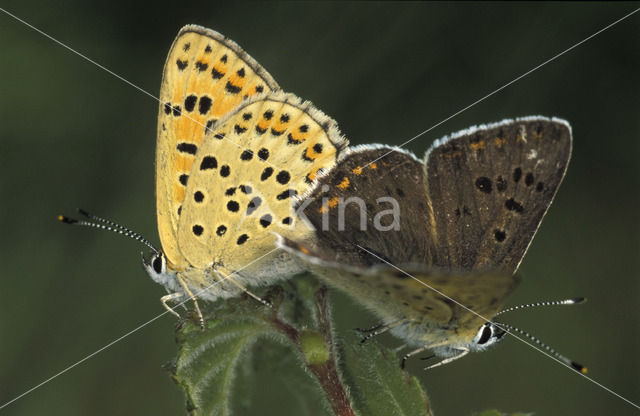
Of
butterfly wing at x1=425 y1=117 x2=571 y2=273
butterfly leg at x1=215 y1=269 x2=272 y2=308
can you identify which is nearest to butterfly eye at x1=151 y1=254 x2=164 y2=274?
butterfly leg at x1=215 y1=269 x2=272 y2=308

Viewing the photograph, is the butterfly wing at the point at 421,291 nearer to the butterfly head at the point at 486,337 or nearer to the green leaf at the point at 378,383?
the butterfly head at the point at 486,337

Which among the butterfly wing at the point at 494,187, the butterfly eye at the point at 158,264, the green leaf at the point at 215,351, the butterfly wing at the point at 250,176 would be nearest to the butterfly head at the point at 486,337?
the butterfly wing at the point at 494,187

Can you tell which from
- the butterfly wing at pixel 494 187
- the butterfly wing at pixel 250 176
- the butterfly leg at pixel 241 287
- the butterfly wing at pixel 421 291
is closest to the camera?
the butterfly wing at pixel 421 291

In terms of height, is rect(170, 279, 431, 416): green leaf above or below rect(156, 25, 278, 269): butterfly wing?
below

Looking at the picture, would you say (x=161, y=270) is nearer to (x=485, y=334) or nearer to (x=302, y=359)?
(x=302, y=359)

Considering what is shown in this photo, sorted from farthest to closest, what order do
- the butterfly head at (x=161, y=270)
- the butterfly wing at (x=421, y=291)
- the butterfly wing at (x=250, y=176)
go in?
the butterfly head at (x=161, y=270), the butterfly wing at (x=250, y=176), the butterfly wing at (x=421, y=291)

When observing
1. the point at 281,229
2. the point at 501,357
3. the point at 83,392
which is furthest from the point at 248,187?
the point at 501,357

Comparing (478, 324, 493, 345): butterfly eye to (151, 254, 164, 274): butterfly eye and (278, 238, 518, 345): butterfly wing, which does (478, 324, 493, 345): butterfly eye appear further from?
(151, 254, 164, 274): butterfly eye

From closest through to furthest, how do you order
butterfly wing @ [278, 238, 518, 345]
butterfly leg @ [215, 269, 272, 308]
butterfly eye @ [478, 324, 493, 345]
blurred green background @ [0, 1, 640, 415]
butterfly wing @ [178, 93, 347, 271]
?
butterfly wing @ [278, 238, 518, 345] → butterfly leg @ [215, 269, 272, 308] → butterfly eye @ [478, 324, 493, 345] → butterfly wing @ [178, 93, 347, 271] → blurred green background @ [0, 1, 640, 415]
